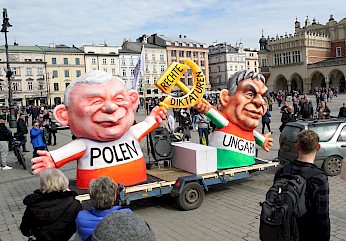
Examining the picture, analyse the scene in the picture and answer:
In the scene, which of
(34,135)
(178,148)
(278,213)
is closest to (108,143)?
(178,148)

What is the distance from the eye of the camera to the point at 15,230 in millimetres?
6430

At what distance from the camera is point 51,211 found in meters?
3.50

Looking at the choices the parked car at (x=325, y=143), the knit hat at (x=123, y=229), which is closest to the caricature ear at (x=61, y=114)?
the knit hat at (x=123, y=229)

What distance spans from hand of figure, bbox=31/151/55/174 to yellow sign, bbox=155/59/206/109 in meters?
2.73

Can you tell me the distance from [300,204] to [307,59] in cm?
5283

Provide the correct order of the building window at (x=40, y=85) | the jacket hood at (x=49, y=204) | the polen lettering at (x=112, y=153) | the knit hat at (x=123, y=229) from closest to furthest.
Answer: the knit hat at (x=123, y=229)
the jacket hood at (x=49, y=204)
the polen lettering at (x=112, y=153)
the building window at (x=40, y=85)

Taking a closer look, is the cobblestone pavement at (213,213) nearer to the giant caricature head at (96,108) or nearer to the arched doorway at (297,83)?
the giant caricature head at (96,108)

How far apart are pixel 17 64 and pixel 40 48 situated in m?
5.61

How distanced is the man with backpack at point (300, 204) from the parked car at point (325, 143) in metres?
5.77

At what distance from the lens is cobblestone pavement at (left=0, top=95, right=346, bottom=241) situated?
5.85 m

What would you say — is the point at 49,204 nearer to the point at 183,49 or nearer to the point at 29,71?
the point at 29,71

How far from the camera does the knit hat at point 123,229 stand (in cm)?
186

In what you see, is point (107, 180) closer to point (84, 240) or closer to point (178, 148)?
point (84, 240)

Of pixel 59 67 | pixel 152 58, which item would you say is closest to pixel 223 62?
pixel 152 58
